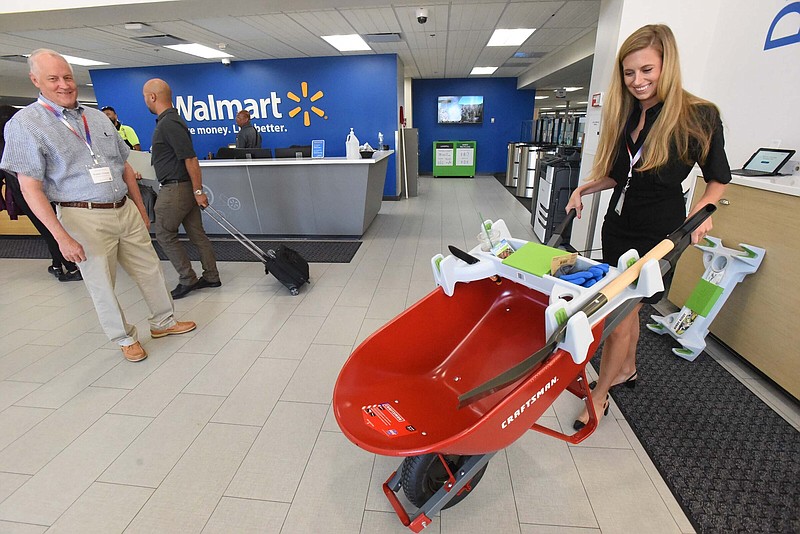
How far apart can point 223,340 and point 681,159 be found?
8.72ft

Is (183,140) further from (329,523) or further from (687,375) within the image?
(687,375)

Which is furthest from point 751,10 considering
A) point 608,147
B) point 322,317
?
point 322,317

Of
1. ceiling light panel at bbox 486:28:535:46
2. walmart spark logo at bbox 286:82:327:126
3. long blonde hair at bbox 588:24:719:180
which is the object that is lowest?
long blonde hair at bbox 588:24:719:180

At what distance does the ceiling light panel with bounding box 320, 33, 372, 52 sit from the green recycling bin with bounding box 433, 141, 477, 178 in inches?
178

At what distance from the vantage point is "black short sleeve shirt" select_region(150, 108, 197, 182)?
2.76 meters

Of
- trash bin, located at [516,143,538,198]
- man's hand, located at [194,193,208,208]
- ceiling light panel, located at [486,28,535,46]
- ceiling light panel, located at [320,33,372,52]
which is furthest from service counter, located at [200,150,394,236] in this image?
trash bin, located at [516,143,538,198]

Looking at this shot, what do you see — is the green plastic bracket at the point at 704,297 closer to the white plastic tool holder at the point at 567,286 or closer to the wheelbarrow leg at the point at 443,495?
the white plastic tool holder at the point at 567,286

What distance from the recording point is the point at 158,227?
123 inches

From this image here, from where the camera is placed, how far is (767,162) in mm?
2242

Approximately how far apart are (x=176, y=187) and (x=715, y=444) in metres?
3.65

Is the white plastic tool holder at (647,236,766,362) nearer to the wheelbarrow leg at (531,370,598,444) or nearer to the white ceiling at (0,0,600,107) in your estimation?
the wheelbarrow leg at (531,370,598,444)

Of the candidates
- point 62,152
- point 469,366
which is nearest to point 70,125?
point 62,152

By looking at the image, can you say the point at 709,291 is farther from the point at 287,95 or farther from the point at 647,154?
the point at 287,95

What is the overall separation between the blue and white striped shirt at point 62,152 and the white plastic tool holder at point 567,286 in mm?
1943
